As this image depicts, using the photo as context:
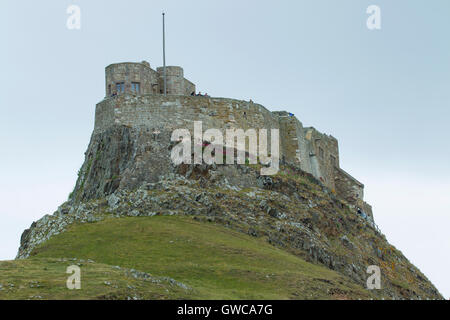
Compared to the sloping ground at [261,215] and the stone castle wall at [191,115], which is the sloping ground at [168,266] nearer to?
the sloping ground at [261,215]

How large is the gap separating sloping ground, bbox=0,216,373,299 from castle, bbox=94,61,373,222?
13029mm

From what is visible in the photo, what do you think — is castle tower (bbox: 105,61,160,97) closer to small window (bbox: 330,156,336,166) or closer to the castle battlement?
the castle battlement

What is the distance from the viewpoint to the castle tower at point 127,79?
224 ft

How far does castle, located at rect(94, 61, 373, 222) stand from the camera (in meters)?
65.6

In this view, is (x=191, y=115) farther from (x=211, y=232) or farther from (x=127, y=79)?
(x=211, y=232)

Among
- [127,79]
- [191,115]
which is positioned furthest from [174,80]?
[191,115]

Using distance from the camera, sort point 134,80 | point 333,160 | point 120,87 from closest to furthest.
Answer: point 120,87, point 134,80, point 333,160

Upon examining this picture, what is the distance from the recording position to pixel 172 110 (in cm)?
6581

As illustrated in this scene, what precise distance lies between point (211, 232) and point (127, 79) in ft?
70.8

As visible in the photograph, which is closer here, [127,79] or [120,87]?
[120,87]

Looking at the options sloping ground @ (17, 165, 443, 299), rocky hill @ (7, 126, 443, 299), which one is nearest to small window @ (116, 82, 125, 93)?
rocky hill @ (7, 126, 443, 299)
